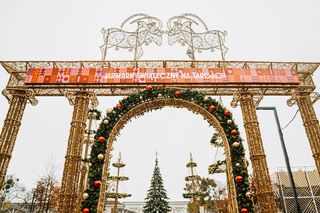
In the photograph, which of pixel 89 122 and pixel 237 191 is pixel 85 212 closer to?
pixel 237 191

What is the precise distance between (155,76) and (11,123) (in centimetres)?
803

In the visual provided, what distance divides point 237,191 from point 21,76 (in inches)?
511

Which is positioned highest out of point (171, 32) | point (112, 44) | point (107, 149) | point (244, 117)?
point (171, 32)

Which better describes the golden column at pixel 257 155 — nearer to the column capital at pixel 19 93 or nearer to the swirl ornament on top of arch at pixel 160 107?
the swirl ornament on top of arch at pixel 160 107

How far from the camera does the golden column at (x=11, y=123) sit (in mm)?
11398

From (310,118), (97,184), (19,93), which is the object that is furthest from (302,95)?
(19,93)

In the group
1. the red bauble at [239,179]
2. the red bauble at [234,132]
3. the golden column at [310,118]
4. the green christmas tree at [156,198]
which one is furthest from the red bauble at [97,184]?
the green christmas tree at [156,198]

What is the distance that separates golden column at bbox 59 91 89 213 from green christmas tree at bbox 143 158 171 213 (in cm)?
1620

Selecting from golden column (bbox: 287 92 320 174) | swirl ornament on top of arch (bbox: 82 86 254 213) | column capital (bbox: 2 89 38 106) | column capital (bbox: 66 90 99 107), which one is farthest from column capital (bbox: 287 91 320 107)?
column capital (bbox: 2 89 38 106)

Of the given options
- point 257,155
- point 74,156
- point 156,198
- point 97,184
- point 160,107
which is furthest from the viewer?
point 156,198

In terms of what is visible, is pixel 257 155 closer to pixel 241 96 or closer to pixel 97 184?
pixel 241 96

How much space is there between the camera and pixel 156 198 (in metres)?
25.7

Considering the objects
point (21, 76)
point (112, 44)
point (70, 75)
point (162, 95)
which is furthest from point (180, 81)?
point (21, 76)

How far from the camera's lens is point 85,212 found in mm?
8117
